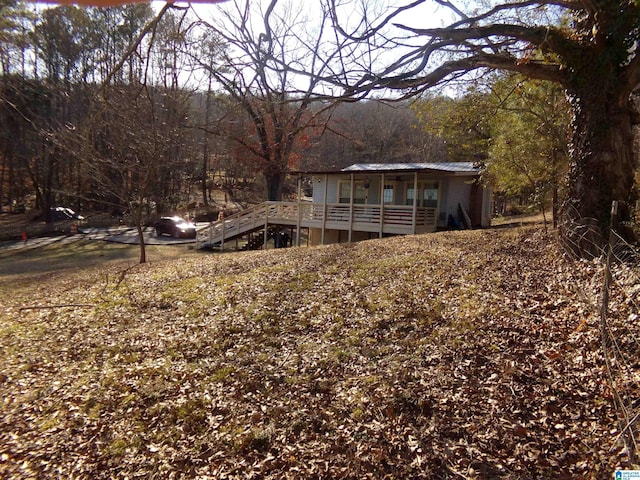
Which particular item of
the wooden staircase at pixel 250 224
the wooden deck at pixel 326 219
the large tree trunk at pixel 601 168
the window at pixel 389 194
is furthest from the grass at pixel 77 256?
the large tree trunk at pixel 601 168

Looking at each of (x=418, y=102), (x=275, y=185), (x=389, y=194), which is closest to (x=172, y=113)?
(x=418, y=102)

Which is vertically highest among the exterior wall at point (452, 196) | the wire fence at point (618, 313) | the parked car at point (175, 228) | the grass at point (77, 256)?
the exterior wall at point (452, 196)

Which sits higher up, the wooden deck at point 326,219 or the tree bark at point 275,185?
the tree bark at point 275,185

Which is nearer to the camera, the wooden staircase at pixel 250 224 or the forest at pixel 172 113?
the forest at pixel 172 113

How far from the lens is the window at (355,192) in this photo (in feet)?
68.3

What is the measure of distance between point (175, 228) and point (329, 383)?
1002 inches

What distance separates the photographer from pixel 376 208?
18.2 m

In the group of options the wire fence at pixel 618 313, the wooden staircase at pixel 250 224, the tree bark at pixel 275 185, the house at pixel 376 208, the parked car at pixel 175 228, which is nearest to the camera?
the wire fence at pixel 618 313

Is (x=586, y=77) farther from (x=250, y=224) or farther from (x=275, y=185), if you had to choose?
(x=275, y=185)

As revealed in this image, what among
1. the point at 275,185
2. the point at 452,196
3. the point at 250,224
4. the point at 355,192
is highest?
the point at 275,185

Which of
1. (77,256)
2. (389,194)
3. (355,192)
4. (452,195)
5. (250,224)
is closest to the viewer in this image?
(452,195)

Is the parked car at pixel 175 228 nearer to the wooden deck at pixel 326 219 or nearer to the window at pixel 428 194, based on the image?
the wooden deck at pixel 326 219

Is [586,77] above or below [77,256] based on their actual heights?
above

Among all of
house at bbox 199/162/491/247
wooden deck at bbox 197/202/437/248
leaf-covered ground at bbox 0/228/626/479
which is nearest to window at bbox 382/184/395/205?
house at bbox 199/162/491/247
